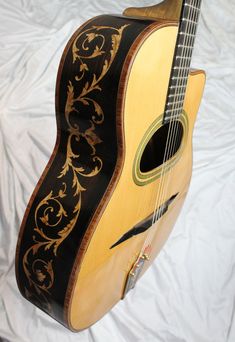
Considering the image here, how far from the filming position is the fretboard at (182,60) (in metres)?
0.56

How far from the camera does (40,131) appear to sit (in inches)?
42.8

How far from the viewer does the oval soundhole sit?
69 centimetres

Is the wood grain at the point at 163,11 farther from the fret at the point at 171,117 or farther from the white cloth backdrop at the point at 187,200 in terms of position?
the white cloth backdrop at the point at 187,200

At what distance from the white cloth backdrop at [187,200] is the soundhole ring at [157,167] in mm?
346

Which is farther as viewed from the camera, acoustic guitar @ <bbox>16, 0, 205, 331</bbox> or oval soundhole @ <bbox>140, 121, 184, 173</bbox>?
oval soundhole @ <bbox>140, 121, 184, 173</bbox>

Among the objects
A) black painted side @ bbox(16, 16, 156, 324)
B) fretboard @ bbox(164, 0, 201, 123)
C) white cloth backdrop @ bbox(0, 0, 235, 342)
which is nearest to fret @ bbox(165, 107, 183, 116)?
fretboard @ bbox(164, 0, 201, 123)

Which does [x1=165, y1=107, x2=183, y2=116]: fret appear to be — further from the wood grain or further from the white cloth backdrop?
the white cloth backdrop

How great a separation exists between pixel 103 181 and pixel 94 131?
8 cm

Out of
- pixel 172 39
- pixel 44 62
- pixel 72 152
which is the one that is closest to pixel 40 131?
pixel 44 62

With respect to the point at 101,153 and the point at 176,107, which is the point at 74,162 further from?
the point at 176,107

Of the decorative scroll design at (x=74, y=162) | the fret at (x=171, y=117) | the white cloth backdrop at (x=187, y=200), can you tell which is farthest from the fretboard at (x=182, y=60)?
the white cloth backdrop at (x=187, y=200)

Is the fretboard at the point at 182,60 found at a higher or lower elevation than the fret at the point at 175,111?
higher

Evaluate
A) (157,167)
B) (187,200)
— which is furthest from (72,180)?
(187,200)

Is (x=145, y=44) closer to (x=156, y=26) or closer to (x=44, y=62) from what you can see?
(x=156, y=26)
